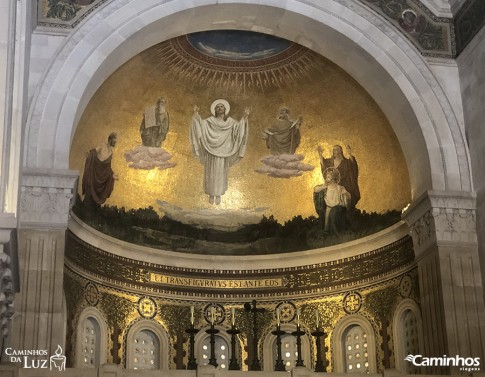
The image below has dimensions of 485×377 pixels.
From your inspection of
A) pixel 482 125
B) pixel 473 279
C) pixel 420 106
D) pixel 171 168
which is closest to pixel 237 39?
pixel 171 168

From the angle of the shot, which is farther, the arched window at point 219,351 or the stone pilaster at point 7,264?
the arched window at point 219,351

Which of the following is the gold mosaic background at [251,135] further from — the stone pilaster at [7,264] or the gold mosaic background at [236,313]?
the stone pilaster at [7,264]

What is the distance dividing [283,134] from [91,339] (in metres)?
6.64

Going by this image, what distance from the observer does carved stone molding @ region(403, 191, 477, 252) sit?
59.9ft

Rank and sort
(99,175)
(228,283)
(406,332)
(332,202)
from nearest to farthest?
1. (406,332)
2. (99,175)
3. (332,202)
4. (228,283)

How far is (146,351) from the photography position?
2130 centimetres

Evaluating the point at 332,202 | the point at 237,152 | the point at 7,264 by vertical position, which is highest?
the point at 237,152

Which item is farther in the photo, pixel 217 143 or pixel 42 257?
pixel 217 143

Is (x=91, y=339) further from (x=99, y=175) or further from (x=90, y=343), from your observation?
(x=99, y=175)

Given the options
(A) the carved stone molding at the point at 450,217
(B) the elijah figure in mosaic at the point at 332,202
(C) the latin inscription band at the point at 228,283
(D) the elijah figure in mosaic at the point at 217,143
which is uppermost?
(D) the elijah figure in mosaic at the point at 217,143

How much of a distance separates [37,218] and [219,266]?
680 cm

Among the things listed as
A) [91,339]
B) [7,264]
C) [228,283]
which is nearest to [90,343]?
[91,339]

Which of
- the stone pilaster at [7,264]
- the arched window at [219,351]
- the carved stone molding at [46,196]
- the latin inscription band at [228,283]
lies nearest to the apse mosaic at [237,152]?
the latin inscription band at [228,283]

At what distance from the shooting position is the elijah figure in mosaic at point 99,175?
20.8 metres
